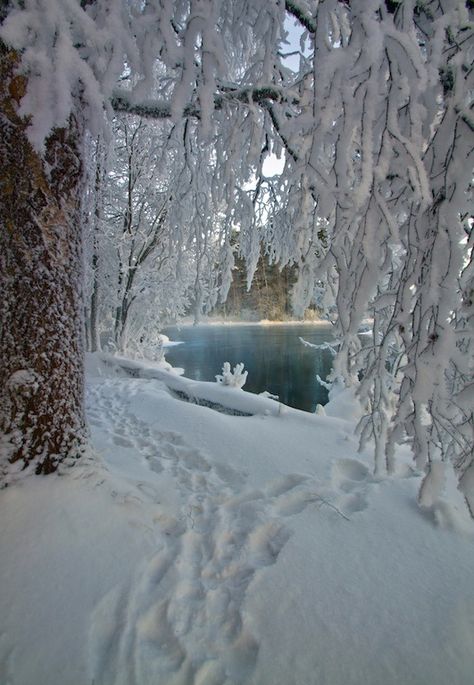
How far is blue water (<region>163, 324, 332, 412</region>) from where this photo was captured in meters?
14.1

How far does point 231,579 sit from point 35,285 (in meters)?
2.03

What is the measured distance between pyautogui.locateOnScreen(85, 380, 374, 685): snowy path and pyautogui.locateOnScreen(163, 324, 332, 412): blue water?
942 cm

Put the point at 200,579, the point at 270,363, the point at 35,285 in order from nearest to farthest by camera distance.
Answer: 1. the point at 200,579
2. the point at 35,285
3. the point at 270,363

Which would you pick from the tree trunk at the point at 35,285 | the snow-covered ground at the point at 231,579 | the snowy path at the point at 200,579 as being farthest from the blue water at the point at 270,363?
the tree trunk at the point at 35,285

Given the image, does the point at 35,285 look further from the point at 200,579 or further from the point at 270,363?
the point at 270,363

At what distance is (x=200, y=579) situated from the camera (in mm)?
1922

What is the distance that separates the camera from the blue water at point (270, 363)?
14.1m

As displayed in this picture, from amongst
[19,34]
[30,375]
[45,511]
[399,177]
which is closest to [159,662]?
[45,511]

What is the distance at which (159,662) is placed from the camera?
1.47 metres

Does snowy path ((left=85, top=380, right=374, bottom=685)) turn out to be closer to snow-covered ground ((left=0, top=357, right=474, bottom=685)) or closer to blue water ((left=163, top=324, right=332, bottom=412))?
snow-covered ground ((left=0, top=357, right=474, bottom=685))

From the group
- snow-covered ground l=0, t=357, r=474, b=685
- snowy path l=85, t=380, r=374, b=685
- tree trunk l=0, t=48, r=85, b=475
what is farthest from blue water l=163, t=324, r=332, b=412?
tree trunk l=0, t=48, r=85, b=475

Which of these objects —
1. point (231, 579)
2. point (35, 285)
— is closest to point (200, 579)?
point (231, 579)

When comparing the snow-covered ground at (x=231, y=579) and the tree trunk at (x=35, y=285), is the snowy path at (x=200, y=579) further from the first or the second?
the tree trunk at (x=35, y=285)

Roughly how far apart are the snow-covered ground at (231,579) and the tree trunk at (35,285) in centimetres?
30
